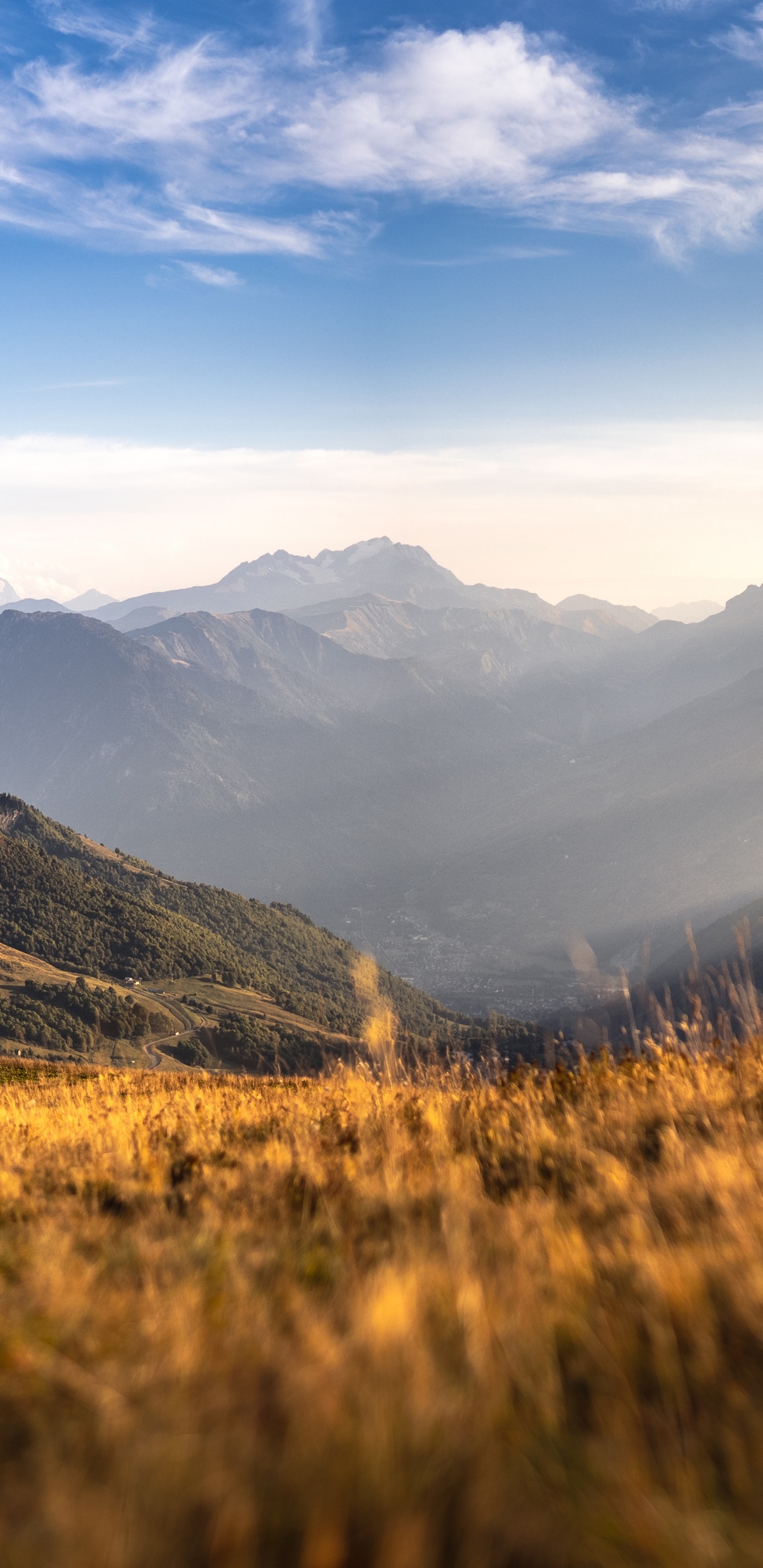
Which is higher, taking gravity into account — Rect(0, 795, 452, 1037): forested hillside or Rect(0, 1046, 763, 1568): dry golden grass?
Rect(0, 795, 452, 1037): forested hillside

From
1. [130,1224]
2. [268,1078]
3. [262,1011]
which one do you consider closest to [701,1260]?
[130,1224]

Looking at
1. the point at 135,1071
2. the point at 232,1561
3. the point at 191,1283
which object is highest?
the point at 135,1071

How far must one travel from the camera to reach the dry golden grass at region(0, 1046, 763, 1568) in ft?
5.35

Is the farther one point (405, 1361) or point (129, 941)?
point (129, 941)

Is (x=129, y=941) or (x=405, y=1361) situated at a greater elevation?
(x=129, y=941)

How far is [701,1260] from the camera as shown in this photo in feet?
9.04

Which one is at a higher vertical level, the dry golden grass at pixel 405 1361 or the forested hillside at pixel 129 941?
the forested hillside at pixel 129 941

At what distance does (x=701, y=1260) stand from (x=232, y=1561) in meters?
1.82

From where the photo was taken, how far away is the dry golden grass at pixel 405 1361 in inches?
64.2

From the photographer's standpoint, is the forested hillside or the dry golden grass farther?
the forested hillside

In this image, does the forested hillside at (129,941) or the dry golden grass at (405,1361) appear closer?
the dry golden grass at (405,1361)

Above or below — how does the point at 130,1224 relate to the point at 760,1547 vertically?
above

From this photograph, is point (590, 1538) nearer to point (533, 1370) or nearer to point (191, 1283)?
point (533, 1370)

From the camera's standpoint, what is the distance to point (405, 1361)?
218 cm
